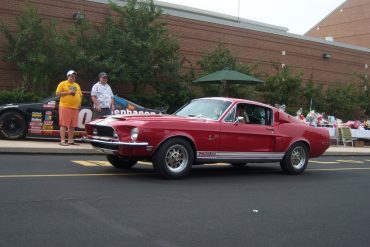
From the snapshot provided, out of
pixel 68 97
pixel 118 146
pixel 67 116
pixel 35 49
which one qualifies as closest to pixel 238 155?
pixel 118 146

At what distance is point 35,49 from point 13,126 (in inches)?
187

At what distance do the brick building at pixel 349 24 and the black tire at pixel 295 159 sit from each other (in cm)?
4137

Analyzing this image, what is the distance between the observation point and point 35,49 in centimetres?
1716

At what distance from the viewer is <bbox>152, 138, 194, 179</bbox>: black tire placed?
27.9 ft

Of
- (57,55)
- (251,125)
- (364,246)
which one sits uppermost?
(57,55)

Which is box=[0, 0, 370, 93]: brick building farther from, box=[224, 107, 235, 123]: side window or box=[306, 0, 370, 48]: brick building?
box=[306, 0, 370, 48]: brick building

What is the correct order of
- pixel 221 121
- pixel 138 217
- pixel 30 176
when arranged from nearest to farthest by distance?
pixel 138 217
pixel 30 176
pixel 221 121

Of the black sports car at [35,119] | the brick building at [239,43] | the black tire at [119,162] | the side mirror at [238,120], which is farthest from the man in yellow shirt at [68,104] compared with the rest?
the brick building at [239,43]

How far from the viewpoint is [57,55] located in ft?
57.8

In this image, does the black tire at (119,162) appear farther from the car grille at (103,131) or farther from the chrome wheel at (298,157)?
the chrome wheel at (298,157)

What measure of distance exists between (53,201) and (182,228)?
1856mm

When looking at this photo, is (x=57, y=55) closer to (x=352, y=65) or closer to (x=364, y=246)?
(x=364, y=246)

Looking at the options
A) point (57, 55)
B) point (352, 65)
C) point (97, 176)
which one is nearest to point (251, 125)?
point (97, 176)

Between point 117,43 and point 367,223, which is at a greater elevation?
point 117,43
